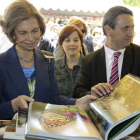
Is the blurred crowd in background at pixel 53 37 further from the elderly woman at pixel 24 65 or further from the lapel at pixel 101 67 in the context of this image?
the elderly woman at pixel 24 65

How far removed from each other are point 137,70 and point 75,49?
1.59 m

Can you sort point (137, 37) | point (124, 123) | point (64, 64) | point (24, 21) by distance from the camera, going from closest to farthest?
point (124, 123) < point (24, 21) < point (64, 64) < point (137, 37)

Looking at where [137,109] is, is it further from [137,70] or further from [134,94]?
[137,70]

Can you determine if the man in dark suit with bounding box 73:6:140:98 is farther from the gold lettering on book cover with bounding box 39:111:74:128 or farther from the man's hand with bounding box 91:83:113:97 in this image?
the gold lettering on book cover with bounding box 39:111:74:128

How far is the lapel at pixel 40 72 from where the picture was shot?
5.63 ft

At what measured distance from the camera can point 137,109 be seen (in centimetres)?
90

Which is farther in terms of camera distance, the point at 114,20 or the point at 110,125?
the point at 114,20

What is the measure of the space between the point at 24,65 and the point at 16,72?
142 mm

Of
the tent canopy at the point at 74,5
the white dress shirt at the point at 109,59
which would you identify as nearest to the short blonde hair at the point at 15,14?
the white dress shirt at the point at 109,59

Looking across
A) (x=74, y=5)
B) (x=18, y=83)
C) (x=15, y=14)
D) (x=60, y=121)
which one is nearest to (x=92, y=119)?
(x=60, y=121)

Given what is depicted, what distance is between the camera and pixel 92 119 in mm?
1102

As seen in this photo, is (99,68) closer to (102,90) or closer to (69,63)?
(102,90)

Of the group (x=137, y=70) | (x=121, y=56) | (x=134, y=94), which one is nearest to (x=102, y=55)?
(x=121, y=56)

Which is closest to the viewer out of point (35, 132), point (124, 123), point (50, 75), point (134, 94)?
point (35, 132)
